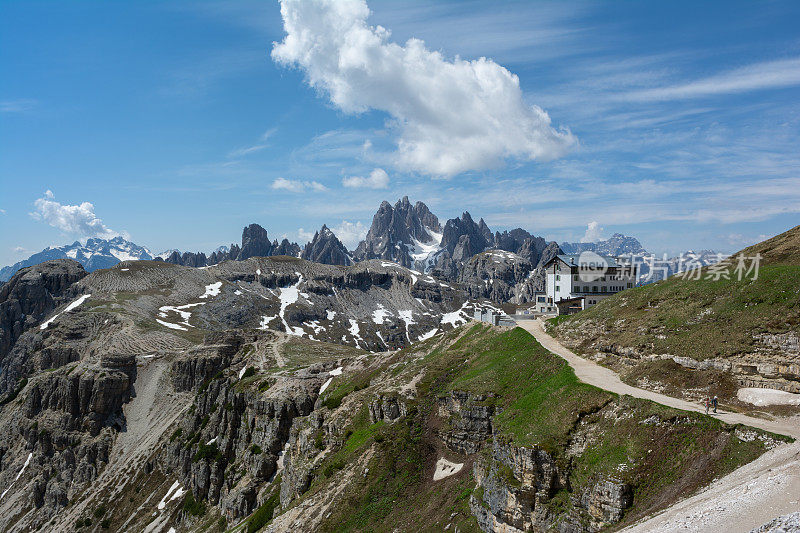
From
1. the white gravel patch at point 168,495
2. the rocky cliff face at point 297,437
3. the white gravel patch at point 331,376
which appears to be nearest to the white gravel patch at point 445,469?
the rocky cliff face at point 297,437

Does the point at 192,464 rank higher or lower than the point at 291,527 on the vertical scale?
lower

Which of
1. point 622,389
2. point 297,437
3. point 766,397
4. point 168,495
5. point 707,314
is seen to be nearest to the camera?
point 766,397

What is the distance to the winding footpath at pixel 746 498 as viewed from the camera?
20.2 meters

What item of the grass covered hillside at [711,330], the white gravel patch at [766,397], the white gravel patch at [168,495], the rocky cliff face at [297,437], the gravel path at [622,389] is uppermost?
the grass covered hillside at [711,330]

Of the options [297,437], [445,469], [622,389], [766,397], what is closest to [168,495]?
[297,437]

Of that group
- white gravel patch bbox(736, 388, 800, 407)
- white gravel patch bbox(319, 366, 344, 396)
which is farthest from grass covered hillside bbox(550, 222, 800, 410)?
white gravel patch bbox(319, 366, 344, 396)

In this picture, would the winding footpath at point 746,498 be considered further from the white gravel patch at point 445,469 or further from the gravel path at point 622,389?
the white gravel patch at point 445,469

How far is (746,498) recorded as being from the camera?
21562mm

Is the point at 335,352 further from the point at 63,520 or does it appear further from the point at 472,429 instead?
the point at 472,429

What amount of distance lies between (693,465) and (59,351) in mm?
232021

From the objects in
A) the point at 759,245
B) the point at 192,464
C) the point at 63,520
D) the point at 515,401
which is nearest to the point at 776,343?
the point at 515,401

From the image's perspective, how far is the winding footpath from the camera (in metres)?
→ 20.2

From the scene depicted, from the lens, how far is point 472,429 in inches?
1998

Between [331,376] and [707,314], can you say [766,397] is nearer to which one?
[707,314]
